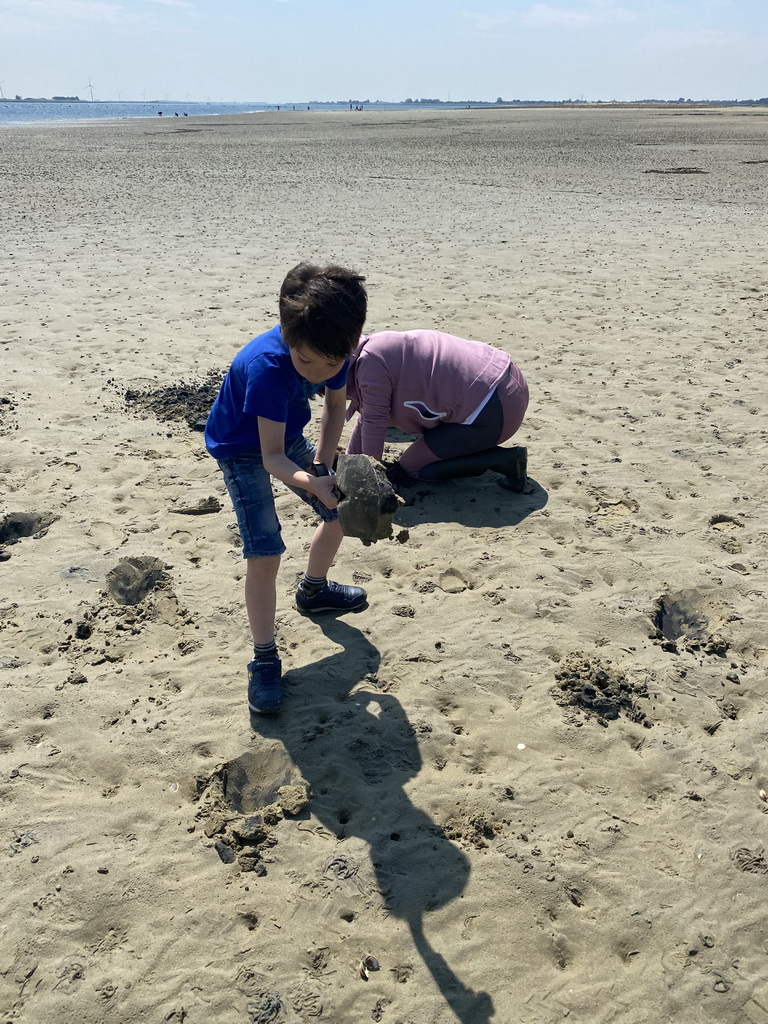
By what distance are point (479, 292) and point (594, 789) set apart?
A: 22.8ft

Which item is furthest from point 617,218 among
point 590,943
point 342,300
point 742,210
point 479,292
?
point 590,943

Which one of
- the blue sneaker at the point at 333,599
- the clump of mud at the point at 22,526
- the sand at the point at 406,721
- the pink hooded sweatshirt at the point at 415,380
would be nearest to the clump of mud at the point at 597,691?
the sand at the point at 406,721

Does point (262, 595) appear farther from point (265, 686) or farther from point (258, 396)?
point (258, 396)

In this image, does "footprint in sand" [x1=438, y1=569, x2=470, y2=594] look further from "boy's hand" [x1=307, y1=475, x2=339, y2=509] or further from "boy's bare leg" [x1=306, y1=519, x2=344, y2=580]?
"boy's hand" [x1=307, y1=475, x2=339, y2=509]

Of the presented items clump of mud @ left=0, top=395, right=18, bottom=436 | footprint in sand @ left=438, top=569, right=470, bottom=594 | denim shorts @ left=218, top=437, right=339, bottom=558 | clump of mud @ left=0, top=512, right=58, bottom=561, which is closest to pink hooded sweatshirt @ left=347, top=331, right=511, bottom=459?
footprint in sand @ left=438, top=569, right=470, bottom=594

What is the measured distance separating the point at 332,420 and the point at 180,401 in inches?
118

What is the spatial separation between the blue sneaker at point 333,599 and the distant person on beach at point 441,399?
3.62 feet

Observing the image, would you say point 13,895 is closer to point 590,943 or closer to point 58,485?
point 590,943

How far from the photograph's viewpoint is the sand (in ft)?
7.48

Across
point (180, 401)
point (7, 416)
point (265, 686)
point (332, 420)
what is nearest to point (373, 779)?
point (265, 686)

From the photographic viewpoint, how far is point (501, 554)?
424 cm

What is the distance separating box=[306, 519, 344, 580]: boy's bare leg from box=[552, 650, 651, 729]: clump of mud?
1108 millimetres

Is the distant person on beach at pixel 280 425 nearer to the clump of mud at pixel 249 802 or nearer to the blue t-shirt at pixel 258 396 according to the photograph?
the blue t-shirt at pixel 258 396

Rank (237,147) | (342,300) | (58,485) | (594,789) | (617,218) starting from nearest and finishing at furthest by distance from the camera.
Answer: (342,300) < (594,789) < (58,485) < (617,218) < (237,147)
